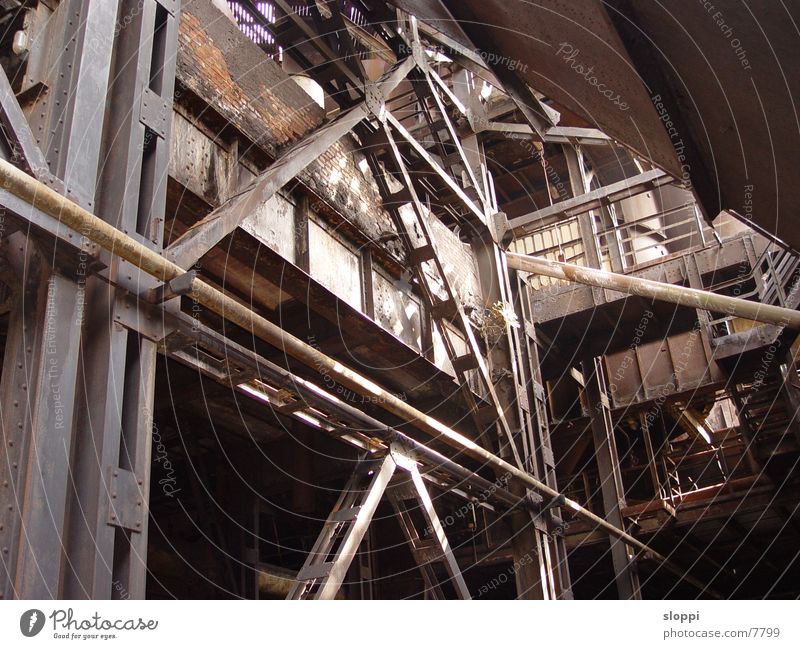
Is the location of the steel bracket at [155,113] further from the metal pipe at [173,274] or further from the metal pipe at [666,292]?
the metal pipe at [666,292]

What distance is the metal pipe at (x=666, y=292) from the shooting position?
31.5ft

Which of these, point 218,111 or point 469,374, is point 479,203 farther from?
point 218,111

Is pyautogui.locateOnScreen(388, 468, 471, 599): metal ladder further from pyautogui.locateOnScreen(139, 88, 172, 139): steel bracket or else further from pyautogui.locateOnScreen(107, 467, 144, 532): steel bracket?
pyautogui.locateOnScreen(139, 88, 172, 139): steel bracket

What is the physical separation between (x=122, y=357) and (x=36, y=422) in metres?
0.72

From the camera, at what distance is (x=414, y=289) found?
422 inches

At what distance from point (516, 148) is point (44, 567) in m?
16.4

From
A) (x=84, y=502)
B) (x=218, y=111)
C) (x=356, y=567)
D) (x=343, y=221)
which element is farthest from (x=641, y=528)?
(x=84, y=502)

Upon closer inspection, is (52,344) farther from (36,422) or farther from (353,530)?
(353,530)

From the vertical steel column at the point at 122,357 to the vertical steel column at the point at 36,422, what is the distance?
0.18m

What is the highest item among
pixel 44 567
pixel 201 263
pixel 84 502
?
pixel 201 263

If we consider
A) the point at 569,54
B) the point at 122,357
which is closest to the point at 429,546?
the point at 122,357
